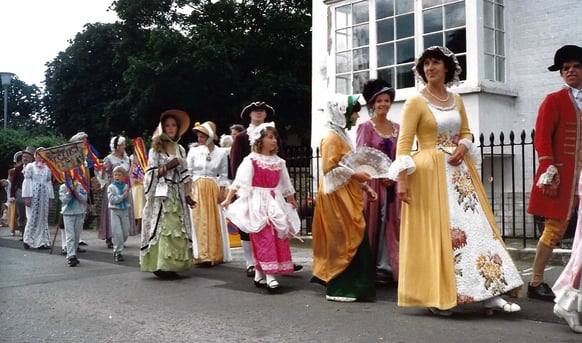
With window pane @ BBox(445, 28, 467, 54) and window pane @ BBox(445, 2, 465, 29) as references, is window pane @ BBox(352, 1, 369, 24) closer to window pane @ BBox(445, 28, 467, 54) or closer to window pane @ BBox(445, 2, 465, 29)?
window pane @ BBox(445, 2, 465, 29)

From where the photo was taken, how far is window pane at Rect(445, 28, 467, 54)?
12188 millimetres

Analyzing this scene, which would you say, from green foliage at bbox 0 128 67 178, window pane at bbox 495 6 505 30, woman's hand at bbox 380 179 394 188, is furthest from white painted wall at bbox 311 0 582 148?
green foliage at bbox 0 128 67 178

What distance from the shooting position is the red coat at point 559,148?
Result: 571cm

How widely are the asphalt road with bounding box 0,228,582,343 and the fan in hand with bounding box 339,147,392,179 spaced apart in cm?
127

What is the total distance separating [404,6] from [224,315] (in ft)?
30.7

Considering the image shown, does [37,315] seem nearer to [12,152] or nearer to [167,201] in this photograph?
[167,201]

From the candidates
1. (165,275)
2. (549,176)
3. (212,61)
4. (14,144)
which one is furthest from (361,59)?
(212,61)

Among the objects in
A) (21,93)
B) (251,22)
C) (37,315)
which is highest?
(251,22)

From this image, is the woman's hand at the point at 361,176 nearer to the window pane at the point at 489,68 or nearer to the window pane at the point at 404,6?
the window pane at the point at 489,68

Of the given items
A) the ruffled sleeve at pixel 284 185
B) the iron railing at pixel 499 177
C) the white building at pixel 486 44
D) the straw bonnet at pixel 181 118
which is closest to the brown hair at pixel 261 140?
the ruffled sleeve at pixel 284 185

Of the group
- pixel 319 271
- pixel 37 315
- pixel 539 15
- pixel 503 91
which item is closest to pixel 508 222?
pixel 503 91

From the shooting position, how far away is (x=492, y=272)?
16.8 ft

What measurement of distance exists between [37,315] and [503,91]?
939 cm

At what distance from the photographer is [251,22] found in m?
31.8
